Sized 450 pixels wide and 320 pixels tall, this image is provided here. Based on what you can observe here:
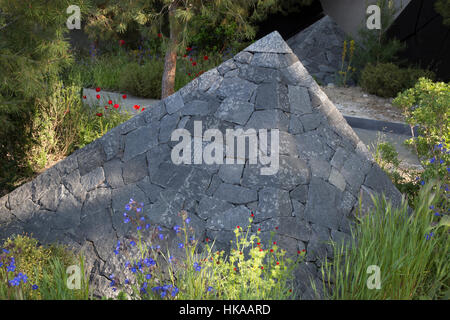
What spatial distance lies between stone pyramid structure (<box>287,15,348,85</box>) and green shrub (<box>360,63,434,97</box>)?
1.66 m

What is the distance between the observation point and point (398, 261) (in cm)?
310

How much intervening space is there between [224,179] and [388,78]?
7.41m

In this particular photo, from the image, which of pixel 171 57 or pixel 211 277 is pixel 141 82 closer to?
pixel 171 57

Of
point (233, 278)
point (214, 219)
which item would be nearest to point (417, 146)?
point (214, 219)

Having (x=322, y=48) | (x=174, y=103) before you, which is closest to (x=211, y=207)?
(x=174, y=103)

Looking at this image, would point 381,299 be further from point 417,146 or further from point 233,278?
point 417,146

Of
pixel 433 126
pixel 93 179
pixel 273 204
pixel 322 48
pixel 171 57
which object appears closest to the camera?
pixel 273 204

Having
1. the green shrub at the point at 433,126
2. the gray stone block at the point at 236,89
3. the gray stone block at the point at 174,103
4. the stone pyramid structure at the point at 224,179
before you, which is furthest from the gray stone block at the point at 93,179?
the green shrub at the point at 433,126

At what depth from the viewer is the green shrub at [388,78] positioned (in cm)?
1007

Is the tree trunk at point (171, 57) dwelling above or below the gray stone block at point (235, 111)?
above

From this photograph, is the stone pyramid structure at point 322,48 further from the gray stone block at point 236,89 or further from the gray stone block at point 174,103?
the gray stone block at point 174,103

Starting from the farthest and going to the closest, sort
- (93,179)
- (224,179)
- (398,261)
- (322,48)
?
(322,48) < (93,179) < (224,179) < (398,261)

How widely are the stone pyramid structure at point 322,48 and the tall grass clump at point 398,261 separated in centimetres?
900
